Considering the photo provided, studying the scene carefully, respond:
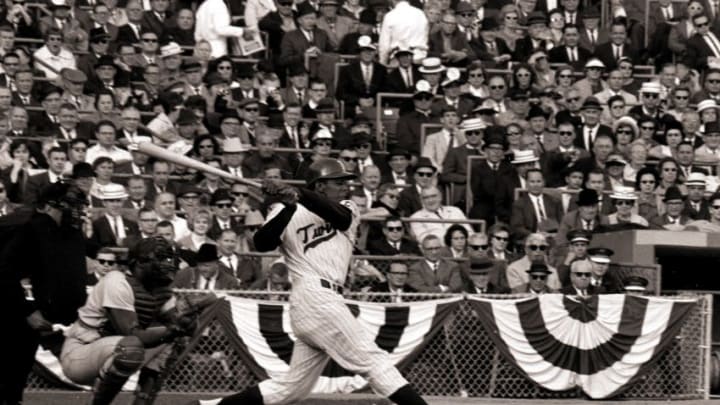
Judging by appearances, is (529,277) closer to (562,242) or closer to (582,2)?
(562,242)

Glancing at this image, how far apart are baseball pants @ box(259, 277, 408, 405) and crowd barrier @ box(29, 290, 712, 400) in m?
4.08

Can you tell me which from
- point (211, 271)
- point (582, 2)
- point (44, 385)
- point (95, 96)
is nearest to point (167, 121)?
point (95, 96)

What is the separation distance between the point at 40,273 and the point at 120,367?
102cm

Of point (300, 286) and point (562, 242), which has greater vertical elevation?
point (300, 286)

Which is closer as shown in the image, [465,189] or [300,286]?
[300,286]

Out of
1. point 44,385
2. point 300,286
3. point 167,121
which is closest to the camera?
point 300,286

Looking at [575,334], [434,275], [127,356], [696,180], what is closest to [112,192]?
[434,275]

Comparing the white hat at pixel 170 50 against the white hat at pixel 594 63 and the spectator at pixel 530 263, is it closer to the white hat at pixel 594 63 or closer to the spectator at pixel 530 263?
the spectator at pixel 530 263

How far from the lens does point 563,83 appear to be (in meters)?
22.4

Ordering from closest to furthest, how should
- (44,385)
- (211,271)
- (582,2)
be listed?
(44,385) < (211,271) < (582,2)

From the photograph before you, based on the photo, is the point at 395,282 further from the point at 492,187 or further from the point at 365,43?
the point at 365,43

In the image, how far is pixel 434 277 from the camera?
17.1m

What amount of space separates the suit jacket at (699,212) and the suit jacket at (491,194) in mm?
1902

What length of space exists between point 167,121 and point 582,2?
313 inches
